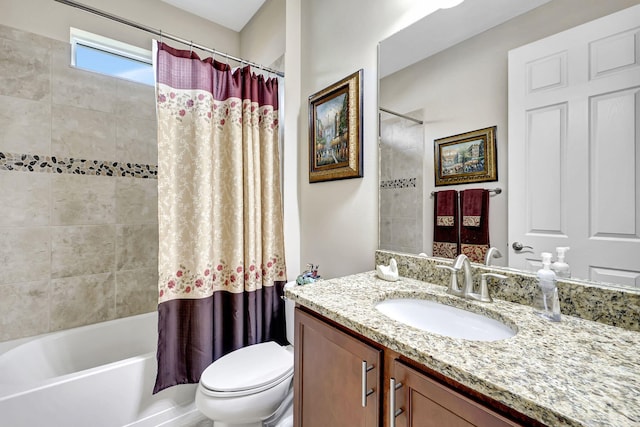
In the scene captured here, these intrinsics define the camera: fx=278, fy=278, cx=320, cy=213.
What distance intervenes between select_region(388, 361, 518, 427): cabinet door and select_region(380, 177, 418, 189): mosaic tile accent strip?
2.63 ft

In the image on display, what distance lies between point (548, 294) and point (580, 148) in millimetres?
431

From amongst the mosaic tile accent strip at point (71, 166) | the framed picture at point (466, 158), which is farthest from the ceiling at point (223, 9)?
the framed picture at point (466, 158)

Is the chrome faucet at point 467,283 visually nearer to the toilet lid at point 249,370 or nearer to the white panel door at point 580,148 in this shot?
the white panel door at point 580,148

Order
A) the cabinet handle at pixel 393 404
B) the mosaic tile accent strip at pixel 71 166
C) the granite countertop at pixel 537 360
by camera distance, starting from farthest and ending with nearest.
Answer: the mosaic tile accent strip at pixel 71 166 → the cabinet handle at pixel 393 404 → the granite countertop at pixel 537 360

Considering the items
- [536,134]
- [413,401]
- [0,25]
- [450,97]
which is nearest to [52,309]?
[0,25]

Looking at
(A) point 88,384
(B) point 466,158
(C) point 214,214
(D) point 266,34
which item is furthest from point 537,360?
(D) point 266,34

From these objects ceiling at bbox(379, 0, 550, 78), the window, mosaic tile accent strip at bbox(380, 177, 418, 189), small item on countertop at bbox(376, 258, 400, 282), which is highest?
the window

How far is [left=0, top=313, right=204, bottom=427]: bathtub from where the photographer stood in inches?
48.4

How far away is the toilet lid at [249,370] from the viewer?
1.22m

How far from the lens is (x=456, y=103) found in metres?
1.10

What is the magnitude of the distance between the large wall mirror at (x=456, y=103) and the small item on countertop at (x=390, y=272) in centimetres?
10

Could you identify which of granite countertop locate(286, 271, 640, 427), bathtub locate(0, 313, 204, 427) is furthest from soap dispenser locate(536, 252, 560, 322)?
bathtub locate(0, 313, 204, 427)

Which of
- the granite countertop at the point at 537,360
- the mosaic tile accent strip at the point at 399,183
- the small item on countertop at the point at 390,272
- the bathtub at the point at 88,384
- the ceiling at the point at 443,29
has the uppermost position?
the ceiling at the point at 443,29

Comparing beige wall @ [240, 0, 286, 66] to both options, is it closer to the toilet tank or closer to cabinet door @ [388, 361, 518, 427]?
the toilet tank
